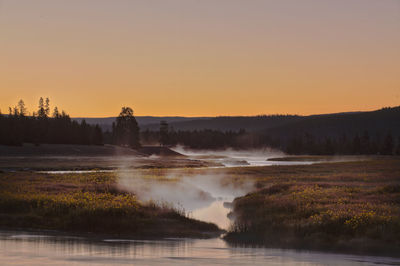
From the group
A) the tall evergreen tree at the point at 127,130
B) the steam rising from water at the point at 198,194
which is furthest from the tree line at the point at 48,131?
the steam rising from water at the point at 198,194

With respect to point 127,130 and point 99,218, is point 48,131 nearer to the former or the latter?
point 127,130

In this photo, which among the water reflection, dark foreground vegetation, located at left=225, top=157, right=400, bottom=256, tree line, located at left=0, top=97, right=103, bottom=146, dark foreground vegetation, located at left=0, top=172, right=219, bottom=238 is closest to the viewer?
the water reflection

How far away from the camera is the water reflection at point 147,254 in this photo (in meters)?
21.1

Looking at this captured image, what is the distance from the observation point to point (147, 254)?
22.7 metres

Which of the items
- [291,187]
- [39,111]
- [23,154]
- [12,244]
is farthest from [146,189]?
[39,111]

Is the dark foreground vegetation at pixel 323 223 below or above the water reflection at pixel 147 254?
above

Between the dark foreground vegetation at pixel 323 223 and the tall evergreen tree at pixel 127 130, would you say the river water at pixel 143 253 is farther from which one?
the tall evergreen tree at pixel 127 130

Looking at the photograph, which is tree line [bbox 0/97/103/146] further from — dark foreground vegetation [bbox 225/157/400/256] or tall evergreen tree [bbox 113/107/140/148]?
dark foreground vegetation [bbox 225/157/400/256]

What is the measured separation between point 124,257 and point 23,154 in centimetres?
10079

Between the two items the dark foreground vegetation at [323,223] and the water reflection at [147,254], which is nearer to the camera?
the water reflection at [147,254]

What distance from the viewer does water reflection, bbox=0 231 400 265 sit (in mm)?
21109

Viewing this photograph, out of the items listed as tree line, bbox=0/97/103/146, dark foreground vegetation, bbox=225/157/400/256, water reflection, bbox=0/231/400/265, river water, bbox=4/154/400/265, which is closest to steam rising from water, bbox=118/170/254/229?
dark foreground vegetation, bbox=225/157/400/256

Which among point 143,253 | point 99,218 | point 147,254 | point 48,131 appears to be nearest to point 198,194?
point 99,218

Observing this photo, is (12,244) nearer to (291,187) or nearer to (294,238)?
(294,238)
